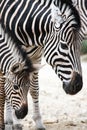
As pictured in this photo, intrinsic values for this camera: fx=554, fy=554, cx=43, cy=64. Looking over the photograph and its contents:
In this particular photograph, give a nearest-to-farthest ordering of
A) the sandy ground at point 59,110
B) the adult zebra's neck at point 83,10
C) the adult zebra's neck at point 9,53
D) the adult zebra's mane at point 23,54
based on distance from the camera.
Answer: the adult zebra's mane at point 23,54 < the adult zebra's neck at point 9,53 < the adult zebra's neck at point 83,10 < the sandy ground at point 59,110

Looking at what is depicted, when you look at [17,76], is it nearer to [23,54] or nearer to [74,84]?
[23,54]

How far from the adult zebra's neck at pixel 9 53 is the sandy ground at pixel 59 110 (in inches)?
59.0

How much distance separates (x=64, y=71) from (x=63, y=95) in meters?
4.01

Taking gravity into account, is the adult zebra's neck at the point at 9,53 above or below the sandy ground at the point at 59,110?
above

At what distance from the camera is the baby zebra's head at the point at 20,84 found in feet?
25.9

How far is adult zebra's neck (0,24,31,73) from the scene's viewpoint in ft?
26.6

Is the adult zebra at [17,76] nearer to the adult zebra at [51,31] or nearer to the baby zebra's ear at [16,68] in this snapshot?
the baby zebra's ear at [16,68]

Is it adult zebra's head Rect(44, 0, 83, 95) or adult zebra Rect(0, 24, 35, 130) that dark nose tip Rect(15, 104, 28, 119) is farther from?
adult zebra's head Rect(44, 0, 83, 95)

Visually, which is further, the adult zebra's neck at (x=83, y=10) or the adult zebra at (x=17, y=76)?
the adult zebra's neck at (x=83, y=10)

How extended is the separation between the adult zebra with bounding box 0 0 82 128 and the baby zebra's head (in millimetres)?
456

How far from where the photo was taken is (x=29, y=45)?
28.6 ft

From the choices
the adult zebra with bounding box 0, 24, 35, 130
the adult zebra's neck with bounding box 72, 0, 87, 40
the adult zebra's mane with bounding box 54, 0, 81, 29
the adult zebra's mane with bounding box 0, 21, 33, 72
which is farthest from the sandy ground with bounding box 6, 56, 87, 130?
the adult zebra's mane with bounding box 54, 0, 81, 29

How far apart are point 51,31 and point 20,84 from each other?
924 millimetres

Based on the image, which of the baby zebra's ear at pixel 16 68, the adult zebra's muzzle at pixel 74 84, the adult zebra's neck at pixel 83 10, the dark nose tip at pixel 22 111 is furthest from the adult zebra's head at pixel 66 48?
the adult zebra's neck at pixel 83 10
